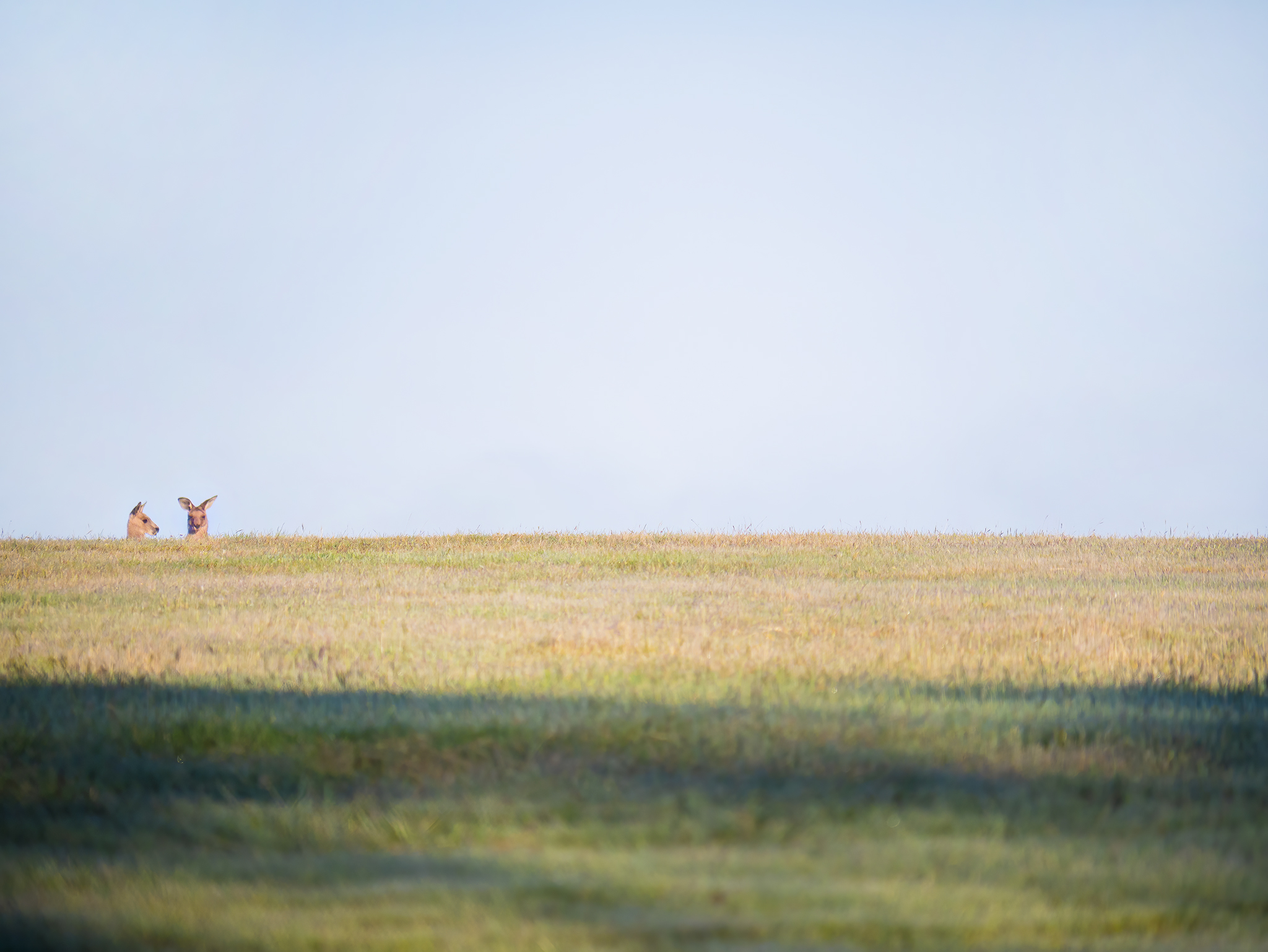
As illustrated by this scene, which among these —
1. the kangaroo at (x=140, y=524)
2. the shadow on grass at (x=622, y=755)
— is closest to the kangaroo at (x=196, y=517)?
the kangaroo at (x=140, y=524)

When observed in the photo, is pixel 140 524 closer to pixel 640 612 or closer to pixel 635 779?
pixel 640 612

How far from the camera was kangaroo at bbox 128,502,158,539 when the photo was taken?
30312mm

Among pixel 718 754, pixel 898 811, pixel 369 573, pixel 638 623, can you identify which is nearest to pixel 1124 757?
pixel 898 811

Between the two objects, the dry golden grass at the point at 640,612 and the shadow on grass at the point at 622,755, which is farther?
the dry golden grass at the point at 640,612

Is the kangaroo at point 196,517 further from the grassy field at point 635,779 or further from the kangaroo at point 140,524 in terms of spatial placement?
the grassy field at point 635,779

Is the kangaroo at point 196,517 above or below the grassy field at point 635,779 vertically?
above

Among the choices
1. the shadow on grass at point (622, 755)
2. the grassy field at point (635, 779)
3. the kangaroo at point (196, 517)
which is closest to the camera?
the grassy field at point (635, 779)

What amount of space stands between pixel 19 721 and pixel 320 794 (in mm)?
3075

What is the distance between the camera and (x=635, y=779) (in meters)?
6.89

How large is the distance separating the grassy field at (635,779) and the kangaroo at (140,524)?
1576 centimetres

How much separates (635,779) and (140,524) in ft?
87.9

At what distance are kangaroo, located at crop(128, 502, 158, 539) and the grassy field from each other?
15758 mm

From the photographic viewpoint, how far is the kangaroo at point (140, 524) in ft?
99.5

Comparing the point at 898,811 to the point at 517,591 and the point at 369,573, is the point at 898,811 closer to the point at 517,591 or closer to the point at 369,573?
the point at 517,591
